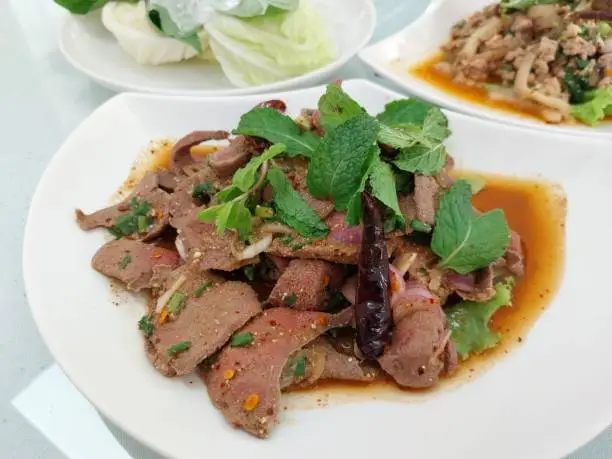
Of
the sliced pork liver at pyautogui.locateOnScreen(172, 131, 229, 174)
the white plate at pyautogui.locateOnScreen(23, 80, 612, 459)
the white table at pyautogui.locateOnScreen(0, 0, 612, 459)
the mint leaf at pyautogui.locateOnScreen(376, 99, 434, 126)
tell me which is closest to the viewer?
the white plate at pyautogui.locateOnScreen(23, 80, 612, 459)

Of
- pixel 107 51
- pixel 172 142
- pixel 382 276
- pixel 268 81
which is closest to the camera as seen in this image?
pixel 382 276

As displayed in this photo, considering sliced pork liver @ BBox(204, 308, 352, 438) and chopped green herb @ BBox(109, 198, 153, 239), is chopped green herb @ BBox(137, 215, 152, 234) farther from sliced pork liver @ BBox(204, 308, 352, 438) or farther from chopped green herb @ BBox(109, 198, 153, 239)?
sliced pork liver @ BBox(204, 308, 352, 438)

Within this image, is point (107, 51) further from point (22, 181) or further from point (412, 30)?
point (412, 30)

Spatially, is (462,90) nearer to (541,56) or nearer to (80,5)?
(541,56)

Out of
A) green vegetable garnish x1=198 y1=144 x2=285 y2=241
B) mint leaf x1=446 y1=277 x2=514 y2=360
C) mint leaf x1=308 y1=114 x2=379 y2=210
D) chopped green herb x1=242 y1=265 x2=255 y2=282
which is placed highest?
mint leaf x1=308 y1=114 x2=379 y2=210

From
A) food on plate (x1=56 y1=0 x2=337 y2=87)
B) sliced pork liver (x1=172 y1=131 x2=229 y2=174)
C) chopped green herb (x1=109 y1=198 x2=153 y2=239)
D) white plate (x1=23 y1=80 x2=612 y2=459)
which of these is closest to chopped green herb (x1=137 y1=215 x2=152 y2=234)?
chopped green herb (x1=109 y1=198 x2=153 y2=239)

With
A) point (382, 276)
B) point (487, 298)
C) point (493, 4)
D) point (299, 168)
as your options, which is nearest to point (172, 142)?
point (299, 168)
